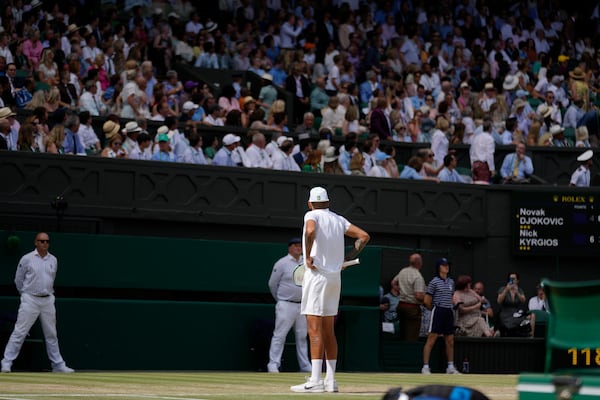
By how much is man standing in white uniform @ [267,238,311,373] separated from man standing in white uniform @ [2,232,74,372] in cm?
351

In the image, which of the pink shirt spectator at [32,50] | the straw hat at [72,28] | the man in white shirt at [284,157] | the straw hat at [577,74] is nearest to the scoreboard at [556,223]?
the man in white shirt at [284,157]

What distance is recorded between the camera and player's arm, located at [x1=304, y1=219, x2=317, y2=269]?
13.2m

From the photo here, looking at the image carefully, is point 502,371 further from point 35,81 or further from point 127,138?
point 35,81

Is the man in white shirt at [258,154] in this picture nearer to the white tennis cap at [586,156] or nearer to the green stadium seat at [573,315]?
the white tennis cap at [586,156]

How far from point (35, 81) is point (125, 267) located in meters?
5.42

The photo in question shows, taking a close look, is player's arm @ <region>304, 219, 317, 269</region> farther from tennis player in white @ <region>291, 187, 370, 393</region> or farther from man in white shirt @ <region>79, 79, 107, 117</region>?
man in white shirt @ <region>79, 79, 107, 117</region>

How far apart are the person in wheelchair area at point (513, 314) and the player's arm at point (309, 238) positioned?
12.8m

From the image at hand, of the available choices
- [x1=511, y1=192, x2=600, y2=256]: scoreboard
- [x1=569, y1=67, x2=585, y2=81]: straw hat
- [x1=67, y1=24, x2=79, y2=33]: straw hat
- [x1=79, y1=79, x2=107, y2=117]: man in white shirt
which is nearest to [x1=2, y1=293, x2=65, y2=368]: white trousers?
[x1=79, y1=79, x2=107, y2=117]: man in white shirt

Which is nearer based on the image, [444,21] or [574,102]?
[574,102]

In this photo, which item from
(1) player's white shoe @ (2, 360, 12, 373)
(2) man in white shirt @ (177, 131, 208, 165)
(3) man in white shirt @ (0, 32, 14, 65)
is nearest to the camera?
(1) player's white shoe @ (2, 360, 12, 373)

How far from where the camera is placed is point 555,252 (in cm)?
2730

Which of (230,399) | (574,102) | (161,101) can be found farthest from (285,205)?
(230,399)

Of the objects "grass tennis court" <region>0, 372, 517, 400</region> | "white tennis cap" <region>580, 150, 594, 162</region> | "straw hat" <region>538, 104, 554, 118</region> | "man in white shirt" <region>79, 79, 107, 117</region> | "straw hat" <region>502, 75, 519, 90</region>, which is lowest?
"grass tennis court" <region>0, 372, 517, 400</region>

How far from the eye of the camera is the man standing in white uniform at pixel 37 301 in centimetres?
1870
